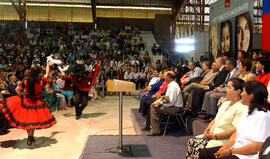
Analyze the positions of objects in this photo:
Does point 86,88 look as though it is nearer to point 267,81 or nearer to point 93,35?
point 267,81

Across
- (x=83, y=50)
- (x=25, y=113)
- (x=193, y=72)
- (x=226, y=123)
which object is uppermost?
(x=83, y=50)

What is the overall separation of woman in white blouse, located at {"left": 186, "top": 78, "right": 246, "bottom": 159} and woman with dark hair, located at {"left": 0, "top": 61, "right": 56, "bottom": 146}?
2629mm

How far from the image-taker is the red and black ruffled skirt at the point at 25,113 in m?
4.17

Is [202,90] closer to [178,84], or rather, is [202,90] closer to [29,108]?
[178,84]

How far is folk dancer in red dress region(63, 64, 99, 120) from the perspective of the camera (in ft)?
22.2

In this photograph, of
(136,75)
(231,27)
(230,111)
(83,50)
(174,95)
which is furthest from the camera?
(83,50)

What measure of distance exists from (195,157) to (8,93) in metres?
5.11

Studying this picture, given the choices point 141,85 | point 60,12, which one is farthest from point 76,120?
point 60,12

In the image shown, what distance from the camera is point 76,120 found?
6570mm

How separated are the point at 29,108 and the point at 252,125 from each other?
3.45 metres

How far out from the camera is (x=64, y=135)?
5141mm

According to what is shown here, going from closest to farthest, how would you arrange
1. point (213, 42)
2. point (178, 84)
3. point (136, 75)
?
point (178, 84)
point (213, 42)
point (136, 75)

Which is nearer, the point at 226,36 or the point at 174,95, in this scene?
the point at 174,95

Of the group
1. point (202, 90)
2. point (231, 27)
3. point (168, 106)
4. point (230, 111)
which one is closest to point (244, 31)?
point (231, 27)
